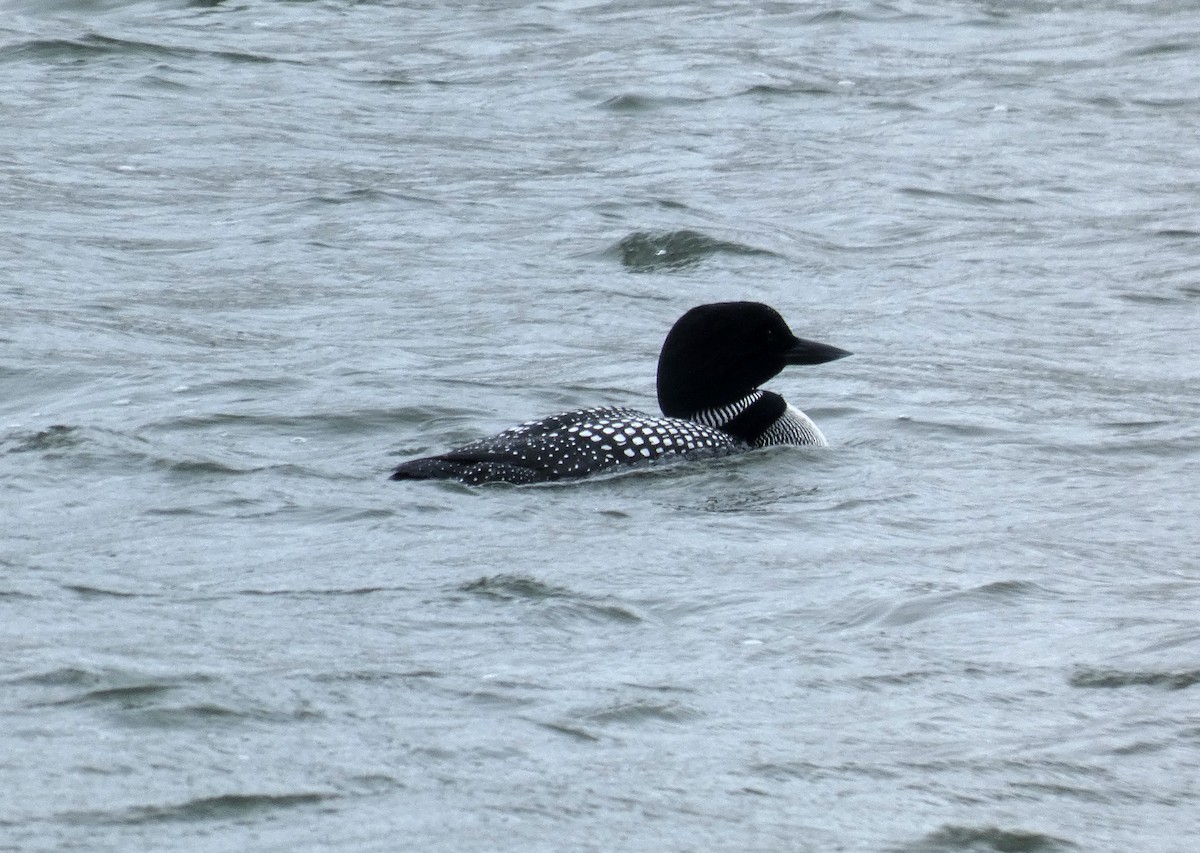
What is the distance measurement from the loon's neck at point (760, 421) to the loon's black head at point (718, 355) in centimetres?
3

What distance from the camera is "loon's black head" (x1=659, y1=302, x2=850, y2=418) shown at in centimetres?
730

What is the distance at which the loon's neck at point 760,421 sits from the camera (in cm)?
734

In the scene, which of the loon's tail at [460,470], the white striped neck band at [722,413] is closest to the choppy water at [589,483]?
the loon's tail at [460,470]

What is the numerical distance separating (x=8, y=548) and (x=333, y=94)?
921cm

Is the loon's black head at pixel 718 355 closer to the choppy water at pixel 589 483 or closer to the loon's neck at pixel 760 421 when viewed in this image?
the loon's neck at pixel 760 421

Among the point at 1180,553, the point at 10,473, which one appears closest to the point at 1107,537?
the point at 1180,553

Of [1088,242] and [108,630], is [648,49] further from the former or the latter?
[108,630]

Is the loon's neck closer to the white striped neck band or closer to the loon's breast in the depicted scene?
the white striped neck band

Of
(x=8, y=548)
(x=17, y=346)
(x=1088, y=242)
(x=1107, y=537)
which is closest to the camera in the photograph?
(x=8, y=548)

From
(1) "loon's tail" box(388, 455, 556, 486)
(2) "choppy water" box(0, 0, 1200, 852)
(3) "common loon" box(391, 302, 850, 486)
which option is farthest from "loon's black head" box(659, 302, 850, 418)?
(1) "loon's tail" box(388, 455, 556, 486)

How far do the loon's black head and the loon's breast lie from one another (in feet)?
1.03

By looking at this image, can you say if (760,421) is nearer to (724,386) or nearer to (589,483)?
(724,386)

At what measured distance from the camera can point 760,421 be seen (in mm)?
7348

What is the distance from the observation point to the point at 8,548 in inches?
232
